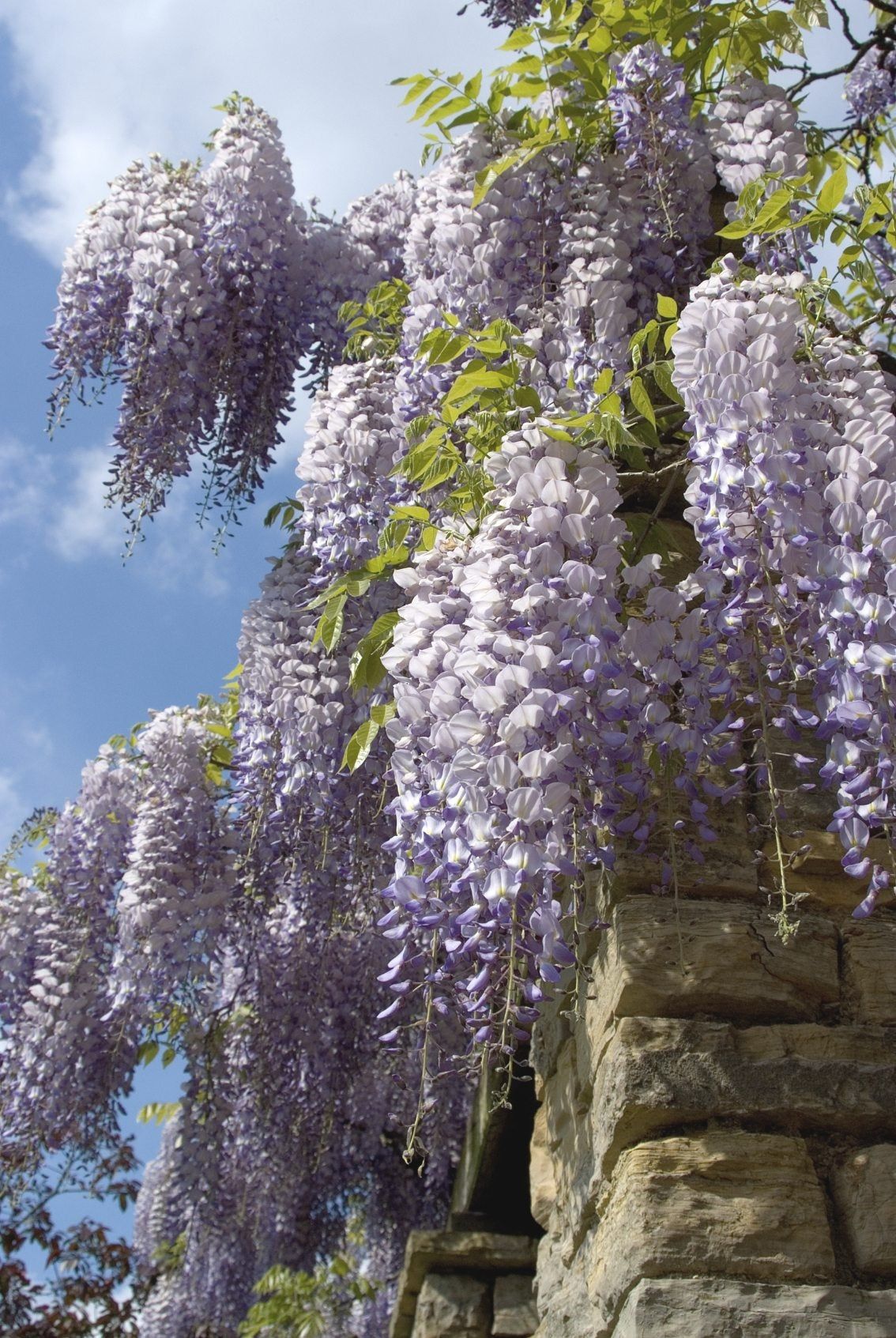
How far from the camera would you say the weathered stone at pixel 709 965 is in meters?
1.94

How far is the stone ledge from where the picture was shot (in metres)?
3.76

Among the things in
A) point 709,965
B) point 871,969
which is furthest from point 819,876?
point 709,965

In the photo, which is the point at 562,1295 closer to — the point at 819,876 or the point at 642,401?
the point at 819,876

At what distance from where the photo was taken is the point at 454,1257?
12.3 ft

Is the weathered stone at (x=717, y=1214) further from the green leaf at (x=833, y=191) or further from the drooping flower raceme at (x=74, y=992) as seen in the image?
the drooping flower raceme at (x=74, y=992)

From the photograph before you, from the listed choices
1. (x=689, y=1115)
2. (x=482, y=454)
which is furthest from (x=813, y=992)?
(x=482, y=454)

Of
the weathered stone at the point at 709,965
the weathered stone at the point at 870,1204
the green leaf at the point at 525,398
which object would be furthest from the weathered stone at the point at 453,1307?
the green leaf at the point at 525,398

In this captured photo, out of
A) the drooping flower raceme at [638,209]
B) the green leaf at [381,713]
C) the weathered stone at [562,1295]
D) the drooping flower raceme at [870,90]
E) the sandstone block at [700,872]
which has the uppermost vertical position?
the drooping flower raceme at [870,90]

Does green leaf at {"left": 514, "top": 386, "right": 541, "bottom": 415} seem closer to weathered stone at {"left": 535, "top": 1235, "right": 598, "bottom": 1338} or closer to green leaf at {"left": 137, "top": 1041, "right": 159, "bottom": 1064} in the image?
weathered stone at {"left": 535, "top": 1235, "right": 598, "bottom": 1338}

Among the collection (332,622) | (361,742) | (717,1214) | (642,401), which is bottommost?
(717,1214)

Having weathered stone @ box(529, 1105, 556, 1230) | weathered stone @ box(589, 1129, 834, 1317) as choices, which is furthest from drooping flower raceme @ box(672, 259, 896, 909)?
weathered stone @ box(529, 1105, 556, 1230)

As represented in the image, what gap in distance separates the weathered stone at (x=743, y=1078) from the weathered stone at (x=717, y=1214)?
0.13ft

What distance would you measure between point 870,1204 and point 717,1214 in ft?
0.76

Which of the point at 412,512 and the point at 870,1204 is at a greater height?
the point at 412,512
